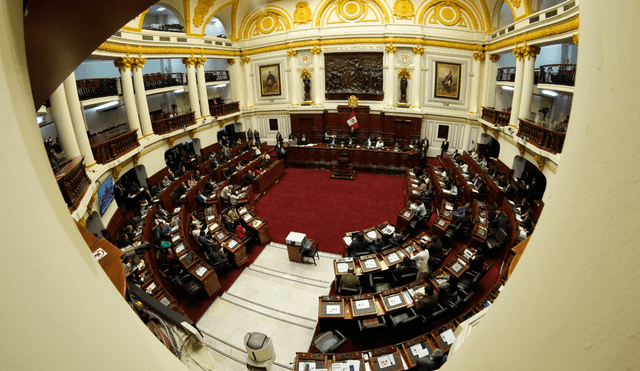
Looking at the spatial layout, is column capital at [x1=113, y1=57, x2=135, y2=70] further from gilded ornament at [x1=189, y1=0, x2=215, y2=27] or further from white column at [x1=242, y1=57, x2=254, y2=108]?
white column at [x1=242, y1=57, x2=254, y2=108]

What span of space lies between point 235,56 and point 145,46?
24.7 ft

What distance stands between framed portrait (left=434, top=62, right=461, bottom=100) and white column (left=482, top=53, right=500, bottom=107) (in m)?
1.34

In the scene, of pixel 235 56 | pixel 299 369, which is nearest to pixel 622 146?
pixel 299 369

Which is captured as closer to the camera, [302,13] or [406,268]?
[406,268]

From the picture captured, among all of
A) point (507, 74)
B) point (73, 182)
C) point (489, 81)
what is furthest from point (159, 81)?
point (507, 74)

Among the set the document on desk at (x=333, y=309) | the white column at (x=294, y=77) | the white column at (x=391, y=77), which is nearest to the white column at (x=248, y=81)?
the white column at (x=294, y=77)

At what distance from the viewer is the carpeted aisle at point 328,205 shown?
11.0 meters

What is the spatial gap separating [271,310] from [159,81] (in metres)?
13.9

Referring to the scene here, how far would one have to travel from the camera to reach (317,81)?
741 inches

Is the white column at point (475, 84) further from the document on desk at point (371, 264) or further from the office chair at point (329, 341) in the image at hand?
the office chair at point (329, 341)

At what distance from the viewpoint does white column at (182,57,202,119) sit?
15992 mm

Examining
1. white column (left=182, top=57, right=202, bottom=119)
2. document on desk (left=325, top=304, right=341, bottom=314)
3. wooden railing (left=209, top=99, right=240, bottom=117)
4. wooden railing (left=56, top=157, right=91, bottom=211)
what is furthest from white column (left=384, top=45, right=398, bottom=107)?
wooden railing (left=56, top=157, right=91, bottom=211)

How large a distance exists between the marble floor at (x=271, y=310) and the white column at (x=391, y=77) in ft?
39.1

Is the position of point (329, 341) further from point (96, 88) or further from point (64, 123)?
point (96, 88)
